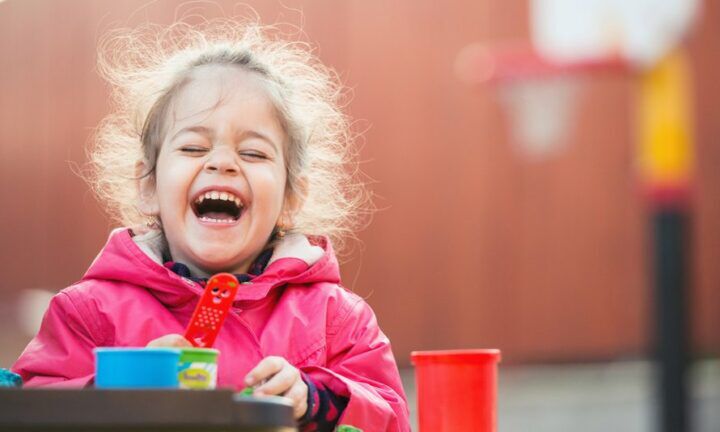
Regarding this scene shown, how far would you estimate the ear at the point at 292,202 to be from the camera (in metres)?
1.82

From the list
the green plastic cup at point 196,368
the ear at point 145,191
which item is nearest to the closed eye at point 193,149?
the ear at point 145,191

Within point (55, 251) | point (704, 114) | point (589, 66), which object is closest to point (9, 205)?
point (55, 251)

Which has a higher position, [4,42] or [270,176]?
[4,42]

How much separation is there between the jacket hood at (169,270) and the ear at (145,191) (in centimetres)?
5

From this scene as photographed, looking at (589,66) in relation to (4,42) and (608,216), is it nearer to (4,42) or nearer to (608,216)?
(608,216)

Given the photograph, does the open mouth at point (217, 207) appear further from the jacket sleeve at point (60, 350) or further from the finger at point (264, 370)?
the finger at point (264, 370)

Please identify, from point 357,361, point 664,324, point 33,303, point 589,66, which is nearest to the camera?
point 357,361

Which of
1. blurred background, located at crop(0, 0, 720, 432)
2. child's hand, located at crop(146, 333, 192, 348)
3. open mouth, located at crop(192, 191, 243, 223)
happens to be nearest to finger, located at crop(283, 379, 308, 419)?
child's hand, located at crop(146, 333, 192, 348)

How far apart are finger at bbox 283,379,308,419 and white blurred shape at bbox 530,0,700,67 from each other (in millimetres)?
2515

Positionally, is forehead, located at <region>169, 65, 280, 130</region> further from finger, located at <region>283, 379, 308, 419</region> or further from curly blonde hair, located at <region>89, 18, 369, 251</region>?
finger, located at <region>283, 379, 308, 419</region>

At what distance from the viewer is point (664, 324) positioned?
9.11 ft

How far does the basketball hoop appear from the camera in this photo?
4930 mm

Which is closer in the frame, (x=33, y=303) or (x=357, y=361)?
(x=357, y=361)

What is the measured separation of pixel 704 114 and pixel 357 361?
5050 mm
